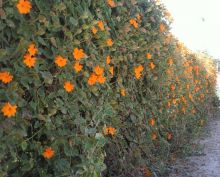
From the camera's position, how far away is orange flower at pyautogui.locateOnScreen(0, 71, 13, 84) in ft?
6.66

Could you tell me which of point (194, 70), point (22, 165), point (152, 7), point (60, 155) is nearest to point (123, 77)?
point (152, 7)

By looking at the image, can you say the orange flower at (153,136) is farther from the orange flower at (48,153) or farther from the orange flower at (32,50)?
the orange flower at (32,50)

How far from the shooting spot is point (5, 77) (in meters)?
2.04

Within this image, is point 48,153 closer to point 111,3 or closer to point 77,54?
point 77,54

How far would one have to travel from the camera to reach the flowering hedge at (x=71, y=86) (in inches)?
84.4

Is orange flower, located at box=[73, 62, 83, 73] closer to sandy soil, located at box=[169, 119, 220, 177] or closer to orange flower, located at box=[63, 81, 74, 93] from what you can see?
orange flower, located at box=[63, 81, 74, 93]

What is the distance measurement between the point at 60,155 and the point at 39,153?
0.21 m

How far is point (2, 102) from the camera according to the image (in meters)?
2.07

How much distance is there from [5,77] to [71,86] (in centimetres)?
50

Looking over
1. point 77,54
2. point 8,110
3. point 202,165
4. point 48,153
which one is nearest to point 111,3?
point 77,54

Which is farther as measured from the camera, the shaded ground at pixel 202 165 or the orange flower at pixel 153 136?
the shaded ground at pixel 202 165

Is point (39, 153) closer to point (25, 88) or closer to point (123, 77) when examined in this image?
point (25, 88)

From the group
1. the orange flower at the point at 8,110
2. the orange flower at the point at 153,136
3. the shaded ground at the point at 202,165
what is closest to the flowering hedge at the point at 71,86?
the orange flower at the point at 8,110

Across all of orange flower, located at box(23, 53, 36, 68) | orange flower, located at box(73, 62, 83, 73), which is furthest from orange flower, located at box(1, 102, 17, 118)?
orange flower, located at box(73, 62, 83, 73)
